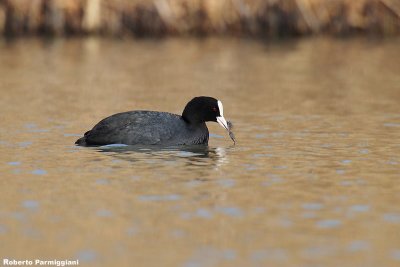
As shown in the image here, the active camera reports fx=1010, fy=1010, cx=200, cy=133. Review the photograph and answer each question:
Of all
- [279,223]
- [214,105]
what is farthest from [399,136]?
[279,223]

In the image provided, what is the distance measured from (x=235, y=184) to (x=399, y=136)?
145 inches

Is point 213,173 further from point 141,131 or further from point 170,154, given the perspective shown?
point 141,131

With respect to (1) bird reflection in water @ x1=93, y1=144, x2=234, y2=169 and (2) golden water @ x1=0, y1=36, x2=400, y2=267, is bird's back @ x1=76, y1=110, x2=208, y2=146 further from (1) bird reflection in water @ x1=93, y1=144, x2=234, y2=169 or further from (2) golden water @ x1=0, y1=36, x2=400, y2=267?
(2) golden water @ x1=0, y1=36, x2=400, y2=267

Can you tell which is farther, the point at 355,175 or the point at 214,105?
the point at 214,105

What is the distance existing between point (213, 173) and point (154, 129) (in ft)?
5.68

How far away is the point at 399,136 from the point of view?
11648 millimetres

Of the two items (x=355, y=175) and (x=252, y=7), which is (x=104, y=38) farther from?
(x=355, y=175)

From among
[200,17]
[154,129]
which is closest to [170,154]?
[154,129]

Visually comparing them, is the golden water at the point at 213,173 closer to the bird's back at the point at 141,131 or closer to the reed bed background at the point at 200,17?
the bird's back at the point at 141,131

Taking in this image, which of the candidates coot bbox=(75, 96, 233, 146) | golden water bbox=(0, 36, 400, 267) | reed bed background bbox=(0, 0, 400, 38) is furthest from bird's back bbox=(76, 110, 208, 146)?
reed bed background bbox=(0, 0, 400, 38)

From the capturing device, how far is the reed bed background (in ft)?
77.6

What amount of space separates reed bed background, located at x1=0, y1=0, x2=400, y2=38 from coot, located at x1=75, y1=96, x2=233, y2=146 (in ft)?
41.3

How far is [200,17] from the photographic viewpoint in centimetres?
2436

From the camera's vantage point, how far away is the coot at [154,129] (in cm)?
1069
